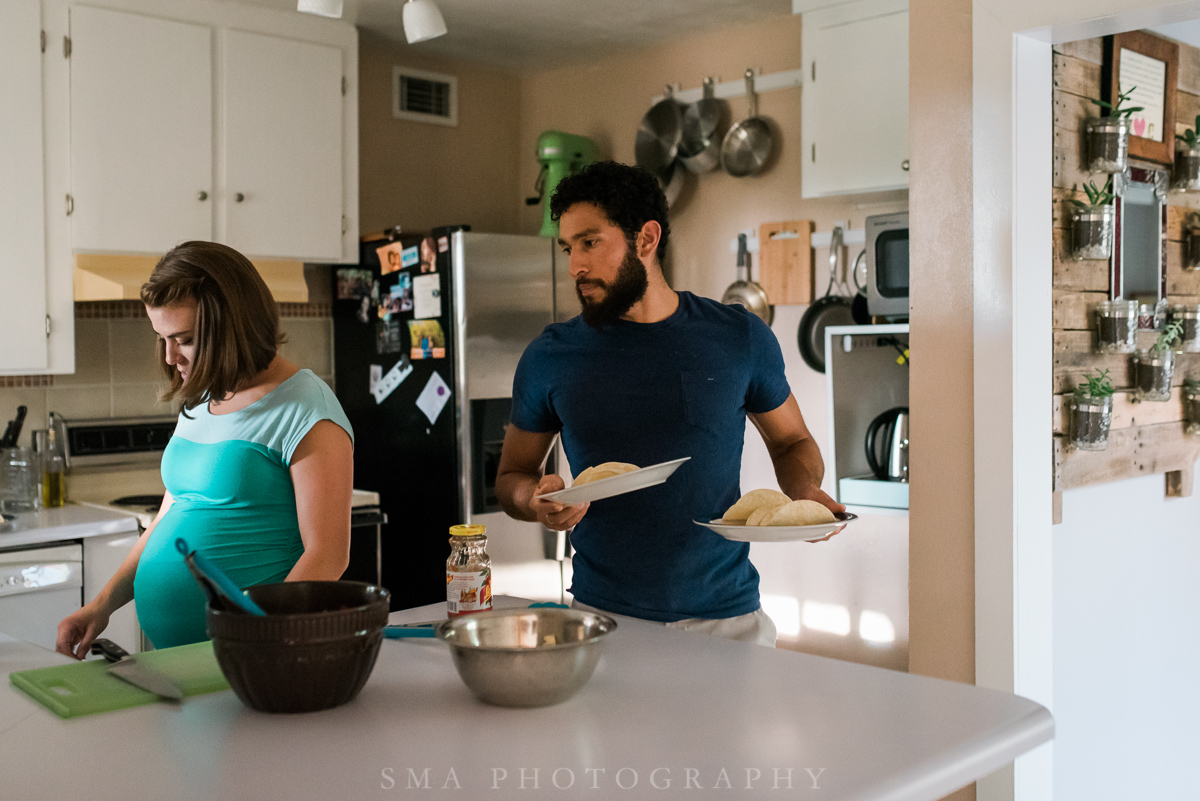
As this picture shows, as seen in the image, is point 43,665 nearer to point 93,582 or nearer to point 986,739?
point 986,739

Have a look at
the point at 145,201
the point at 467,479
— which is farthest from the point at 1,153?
the point at 467,479

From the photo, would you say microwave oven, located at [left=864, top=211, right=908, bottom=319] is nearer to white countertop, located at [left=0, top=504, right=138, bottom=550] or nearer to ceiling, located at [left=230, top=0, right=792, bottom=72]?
ceiling, located at [left=230, top=0, right=792, bottom=72]

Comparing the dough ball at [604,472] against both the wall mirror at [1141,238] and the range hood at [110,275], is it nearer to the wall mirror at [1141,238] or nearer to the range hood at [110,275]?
the wall mirror at [1141,238]

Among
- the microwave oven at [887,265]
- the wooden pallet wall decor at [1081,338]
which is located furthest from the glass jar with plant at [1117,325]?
the microwave oven at [887,265]

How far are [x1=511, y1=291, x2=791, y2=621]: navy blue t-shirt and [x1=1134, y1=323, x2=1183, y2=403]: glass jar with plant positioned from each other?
128 cm

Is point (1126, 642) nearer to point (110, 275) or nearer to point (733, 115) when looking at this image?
point (733, 115)

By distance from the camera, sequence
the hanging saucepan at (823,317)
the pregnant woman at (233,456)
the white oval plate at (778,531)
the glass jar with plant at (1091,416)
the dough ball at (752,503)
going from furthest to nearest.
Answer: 1. the hanging saucepan at (823,317)
2. the glass jar with plant at (1091,416)
3. the pregnant woman at (233,456)
4. the dough ball at (752,503)
5. the white oval plate at (778,531)

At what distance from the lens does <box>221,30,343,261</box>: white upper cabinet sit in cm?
343

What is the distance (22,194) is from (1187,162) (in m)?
3.24

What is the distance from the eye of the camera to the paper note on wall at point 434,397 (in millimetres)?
3590

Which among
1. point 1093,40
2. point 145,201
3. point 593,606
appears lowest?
point 593,606

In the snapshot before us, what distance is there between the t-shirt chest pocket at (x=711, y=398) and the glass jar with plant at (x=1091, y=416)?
98 cm

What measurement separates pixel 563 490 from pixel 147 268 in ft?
7.51

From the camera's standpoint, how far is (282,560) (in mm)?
1732
